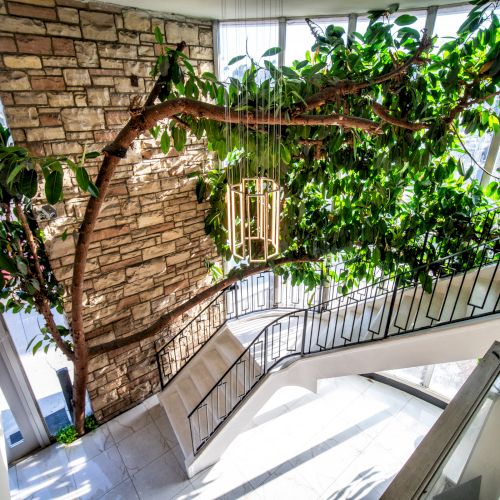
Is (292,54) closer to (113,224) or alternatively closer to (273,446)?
(113,224)

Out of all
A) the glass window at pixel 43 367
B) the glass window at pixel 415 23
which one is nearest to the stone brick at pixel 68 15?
the glass window at pixel 415 23

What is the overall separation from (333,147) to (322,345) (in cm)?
201

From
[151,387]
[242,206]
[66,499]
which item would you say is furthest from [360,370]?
[66,499]

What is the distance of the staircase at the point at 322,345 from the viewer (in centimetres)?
261

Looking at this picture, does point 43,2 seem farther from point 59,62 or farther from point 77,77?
point 77,77

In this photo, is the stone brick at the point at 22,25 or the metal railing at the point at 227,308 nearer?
the stone brick at the point at 22,25

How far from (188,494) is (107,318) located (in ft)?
6.19

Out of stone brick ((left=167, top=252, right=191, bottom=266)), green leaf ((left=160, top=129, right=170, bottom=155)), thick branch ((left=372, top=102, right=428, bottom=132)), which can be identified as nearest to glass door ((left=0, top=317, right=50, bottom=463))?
stone brick ((left=167, top=252, right=191, bottom=266))

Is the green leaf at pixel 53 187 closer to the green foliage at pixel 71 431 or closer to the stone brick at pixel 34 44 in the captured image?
the stone brick at pixel 34 44

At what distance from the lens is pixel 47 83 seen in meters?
2.42

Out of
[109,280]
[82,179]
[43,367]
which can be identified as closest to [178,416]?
[43,367]

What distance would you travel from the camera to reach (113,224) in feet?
10.1

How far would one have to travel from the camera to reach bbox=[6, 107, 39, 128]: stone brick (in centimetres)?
234

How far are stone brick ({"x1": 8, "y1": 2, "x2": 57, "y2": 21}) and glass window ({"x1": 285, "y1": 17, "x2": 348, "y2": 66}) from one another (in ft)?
6.63
